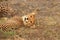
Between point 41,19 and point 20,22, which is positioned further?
point 41,19

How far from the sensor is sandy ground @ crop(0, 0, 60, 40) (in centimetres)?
546

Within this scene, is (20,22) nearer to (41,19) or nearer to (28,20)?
(28,20)

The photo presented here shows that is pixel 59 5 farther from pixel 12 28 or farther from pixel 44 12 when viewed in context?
pixel 12 28

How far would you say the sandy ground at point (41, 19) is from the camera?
5.46m

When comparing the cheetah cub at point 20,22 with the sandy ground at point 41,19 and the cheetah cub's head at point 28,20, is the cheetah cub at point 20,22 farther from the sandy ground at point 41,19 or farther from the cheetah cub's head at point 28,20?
the sandy ground at point 41,19

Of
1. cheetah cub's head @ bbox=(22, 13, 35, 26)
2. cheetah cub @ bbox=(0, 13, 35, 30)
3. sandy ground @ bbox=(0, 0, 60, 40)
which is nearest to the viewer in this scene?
sandy ground @ bbox=(0, 0, 60, 40)

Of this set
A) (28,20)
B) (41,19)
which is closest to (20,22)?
(28,20)

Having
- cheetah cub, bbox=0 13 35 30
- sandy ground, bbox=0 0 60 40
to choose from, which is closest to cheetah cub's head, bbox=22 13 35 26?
cheetah cub, bbox=0 13 35 30

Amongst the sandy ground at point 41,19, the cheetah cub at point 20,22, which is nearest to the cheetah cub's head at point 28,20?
the cheetah cub at point 20,22

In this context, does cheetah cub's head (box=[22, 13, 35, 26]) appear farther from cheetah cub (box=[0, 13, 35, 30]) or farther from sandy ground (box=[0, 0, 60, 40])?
sandy ground (box=[0, 0, 60, 40])

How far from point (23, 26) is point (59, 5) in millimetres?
1773

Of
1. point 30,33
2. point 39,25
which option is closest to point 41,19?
point 39,25

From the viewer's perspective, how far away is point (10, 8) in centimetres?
698

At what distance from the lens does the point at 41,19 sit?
20.9 ft
